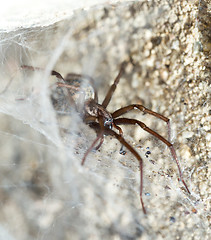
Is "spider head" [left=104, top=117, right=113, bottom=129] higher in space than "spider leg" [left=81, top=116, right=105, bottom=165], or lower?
higher

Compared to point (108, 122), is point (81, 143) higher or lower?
lower

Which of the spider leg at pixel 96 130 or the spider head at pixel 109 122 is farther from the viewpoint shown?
the spider head at pixel 109 122

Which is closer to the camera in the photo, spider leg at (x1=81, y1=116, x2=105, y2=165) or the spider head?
spider leg at (x1=81, y1=116, x2=105, y2=165)

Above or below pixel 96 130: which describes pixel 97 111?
above

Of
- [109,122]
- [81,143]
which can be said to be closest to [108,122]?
[109,122]

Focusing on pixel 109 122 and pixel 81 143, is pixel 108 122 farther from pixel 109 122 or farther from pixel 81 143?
pixel 81 143

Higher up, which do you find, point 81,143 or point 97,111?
point 97,111

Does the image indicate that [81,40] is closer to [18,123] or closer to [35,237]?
[18,123]

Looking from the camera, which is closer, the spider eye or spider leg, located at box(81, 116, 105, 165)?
spider leg, located at box(81, 116, 105, 165)
